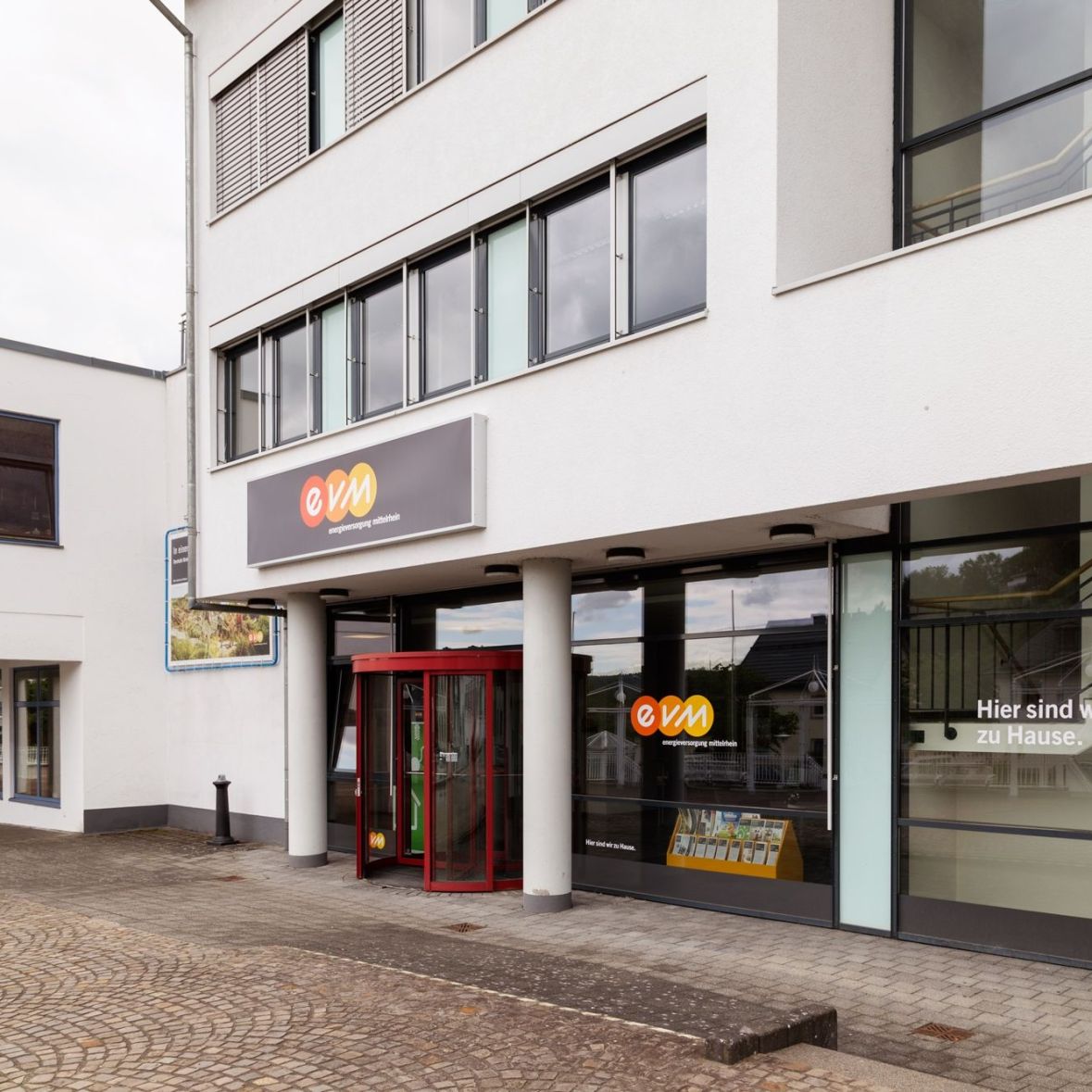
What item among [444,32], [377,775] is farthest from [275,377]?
[377,775]

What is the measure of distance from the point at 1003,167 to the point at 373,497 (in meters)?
6.03

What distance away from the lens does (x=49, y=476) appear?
16656 mm

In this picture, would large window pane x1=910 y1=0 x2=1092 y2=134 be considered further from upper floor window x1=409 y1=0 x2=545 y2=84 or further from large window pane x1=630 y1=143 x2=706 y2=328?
upper floor window x1=409 y1=0 x2=545 y2=84

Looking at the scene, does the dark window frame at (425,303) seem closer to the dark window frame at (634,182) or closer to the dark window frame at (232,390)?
the dark window frame at (634,182)

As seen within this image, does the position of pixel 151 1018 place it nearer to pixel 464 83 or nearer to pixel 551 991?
pixel 551 991

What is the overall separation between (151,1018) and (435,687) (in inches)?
189

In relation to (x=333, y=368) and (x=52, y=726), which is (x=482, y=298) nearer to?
(x=333, y=368)

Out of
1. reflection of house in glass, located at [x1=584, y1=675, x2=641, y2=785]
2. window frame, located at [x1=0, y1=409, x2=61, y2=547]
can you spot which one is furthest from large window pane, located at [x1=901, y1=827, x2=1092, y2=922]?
window frame, located at [x1=0, y1=409, x2=61, y2=547]

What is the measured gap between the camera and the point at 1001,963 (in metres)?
7.75

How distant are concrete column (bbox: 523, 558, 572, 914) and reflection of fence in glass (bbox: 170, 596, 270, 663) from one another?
641 centimetres

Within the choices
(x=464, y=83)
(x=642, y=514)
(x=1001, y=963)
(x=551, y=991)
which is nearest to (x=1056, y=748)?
(x=1001, y=963)

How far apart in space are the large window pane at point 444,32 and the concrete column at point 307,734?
5816mm

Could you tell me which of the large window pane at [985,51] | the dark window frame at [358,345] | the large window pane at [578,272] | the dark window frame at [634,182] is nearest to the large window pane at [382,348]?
the dark window frame at [358,345]

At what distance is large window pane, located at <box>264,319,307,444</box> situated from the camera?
12883mm
